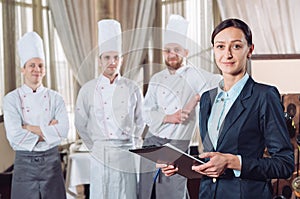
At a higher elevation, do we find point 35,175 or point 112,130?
point 112,130

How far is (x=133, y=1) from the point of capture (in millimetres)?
1879

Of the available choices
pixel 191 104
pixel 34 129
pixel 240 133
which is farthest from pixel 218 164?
pixel 34 129

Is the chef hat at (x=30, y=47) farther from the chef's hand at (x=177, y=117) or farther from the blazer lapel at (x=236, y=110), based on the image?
the blazer lapel at (x=236, y=110)

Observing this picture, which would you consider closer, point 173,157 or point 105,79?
point 173,157

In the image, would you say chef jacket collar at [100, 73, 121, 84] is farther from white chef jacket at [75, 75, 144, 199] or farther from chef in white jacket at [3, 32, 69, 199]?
chef in white jacket at [3, 32, 69, 199]

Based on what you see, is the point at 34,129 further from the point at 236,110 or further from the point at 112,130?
the point at 236,110

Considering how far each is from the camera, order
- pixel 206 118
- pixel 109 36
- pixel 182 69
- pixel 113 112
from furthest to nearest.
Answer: pixel 109 36, pixel 113 112, pixel 182 69, pixel 206 118

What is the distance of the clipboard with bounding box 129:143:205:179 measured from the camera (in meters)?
0.97

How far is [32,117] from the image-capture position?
1.71m

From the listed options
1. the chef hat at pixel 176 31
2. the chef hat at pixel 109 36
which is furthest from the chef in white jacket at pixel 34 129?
the chef hat at pixel 176 31

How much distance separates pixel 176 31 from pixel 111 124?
1.44ft

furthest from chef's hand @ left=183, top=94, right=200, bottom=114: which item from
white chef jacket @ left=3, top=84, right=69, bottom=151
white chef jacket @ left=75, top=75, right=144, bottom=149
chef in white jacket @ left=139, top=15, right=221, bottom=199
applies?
white chef jacket @ left=3, top=84, right=69, bottom=151

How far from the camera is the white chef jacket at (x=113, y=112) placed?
1.57 metres

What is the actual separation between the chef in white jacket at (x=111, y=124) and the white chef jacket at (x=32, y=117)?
0.10 m
